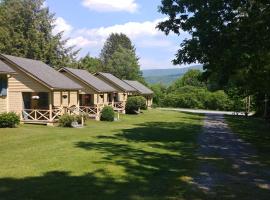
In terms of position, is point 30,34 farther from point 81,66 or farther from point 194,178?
point 194,178

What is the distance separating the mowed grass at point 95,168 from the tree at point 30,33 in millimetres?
50788

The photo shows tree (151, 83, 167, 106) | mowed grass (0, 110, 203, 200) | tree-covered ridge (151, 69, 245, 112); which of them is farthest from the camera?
tree (151, 83, 167, 106)

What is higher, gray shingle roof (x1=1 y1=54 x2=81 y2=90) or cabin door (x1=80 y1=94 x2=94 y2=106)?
gray shingle roof (x1=1 y1=54 x2=81 y2=90)

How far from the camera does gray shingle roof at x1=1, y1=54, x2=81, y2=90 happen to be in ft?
114

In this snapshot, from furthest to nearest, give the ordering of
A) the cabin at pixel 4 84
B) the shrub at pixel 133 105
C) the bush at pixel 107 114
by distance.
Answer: the shrub at pixel 133 105, the bush at pixel 107 114, the cabin at pixel 4 84

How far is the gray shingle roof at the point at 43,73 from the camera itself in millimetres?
34750

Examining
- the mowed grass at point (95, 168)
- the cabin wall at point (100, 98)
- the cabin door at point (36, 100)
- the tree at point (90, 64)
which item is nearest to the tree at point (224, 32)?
the mowed grass at point (95, 168)

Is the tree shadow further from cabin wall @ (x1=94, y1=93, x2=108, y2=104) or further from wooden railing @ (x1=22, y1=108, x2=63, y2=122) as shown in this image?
cabin wall @ (x1=94, y1=93, x2=108, y2=104)

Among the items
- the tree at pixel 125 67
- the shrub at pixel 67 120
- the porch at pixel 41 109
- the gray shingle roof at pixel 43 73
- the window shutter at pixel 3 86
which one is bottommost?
the shrub at pixel 67 120


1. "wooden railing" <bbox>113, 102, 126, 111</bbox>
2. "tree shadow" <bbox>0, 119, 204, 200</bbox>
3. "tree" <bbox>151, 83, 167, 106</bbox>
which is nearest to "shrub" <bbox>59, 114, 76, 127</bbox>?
"tree shadow" <bbox>0, 119, 204, 200</bbox>

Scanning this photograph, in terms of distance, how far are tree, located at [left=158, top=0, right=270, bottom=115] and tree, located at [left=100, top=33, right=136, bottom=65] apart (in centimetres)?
11233

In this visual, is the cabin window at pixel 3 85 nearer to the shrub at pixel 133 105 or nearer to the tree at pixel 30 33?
the shrub at pixel 133 105

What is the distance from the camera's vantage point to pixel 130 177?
13.0 m

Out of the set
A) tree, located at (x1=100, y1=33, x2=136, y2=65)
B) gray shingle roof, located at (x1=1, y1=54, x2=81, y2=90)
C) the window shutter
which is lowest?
the window shutter
